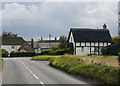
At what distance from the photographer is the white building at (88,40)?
207 feet

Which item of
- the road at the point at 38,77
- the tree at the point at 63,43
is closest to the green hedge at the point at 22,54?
the tree at the point at 63,43

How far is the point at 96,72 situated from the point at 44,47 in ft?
286

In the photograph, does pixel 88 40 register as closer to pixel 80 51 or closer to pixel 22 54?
pixel 80 51

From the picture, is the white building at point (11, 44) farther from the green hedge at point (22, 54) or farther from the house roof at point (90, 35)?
the house roof at point (90, 35)

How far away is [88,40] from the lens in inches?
2494

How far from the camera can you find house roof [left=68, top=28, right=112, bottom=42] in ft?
208

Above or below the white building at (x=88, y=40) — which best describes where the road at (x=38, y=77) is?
below

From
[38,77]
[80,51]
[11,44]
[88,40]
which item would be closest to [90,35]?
[88,40]

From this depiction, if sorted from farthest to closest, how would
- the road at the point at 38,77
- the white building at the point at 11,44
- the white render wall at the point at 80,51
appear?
1. the white building at the point at 11,44
2. the white render wall at the point at 80,51
3. the road at the point at 38,77

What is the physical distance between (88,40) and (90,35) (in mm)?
2564

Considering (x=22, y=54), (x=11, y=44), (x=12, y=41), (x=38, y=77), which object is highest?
(x=12, y=41)

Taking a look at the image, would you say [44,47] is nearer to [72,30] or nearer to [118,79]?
[72,30]

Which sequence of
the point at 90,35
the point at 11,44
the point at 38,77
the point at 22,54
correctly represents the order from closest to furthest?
1. the point at 38,77
2. the point at 90,35
3. the point at 22,54
4. the point at 11,44

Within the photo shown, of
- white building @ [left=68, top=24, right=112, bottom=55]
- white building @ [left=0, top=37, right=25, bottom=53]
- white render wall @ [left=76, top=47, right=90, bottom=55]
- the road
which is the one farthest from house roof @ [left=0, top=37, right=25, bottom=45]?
the road
